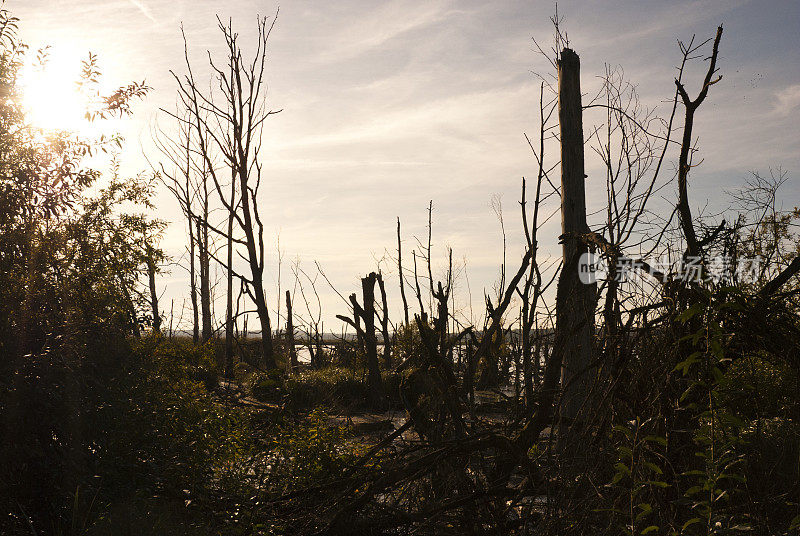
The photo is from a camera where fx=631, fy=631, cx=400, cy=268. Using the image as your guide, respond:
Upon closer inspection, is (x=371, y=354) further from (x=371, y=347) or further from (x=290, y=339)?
(x=290, y=339)

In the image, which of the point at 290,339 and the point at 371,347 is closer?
the point at 371,347

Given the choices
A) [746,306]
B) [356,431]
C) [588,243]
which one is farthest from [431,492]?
[356,431]

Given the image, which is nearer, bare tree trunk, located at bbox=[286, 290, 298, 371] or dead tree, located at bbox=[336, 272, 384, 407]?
dead tree, located at bbox=[336, 272, 384, 407]

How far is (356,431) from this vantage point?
34.8 ft

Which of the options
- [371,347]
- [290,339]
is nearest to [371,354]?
[371,347]

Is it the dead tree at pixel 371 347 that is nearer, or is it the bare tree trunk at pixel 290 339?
the dead tree at pixel 371 347

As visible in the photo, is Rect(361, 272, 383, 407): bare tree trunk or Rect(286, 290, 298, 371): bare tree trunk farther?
Rect(286, 290, 298, 371): bare tree trunk

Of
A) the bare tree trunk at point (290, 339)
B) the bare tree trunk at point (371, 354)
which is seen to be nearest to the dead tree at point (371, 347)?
the bare tree trunk at point (371, 354)

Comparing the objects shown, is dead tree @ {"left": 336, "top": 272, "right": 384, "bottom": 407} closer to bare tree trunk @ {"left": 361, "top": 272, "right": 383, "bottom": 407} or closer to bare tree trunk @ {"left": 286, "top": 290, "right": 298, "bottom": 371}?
bare tree trunk @ {"left": 361, "top": 272, "right": 383, "bottom": 407}

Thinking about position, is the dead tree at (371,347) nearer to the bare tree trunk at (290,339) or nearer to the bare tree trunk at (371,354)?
the bare tree trunk at (371,354)

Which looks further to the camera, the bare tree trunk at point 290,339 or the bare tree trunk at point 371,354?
the bare tree trunk at point 290,339

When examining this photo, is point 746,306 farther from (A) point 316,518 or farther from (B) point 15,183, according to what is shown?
(B) point 15,183

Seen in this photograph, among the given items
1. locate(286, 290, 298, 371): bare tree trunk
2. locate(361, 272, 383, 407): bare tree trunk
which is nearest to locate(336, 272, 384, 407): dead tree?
locate(361, 272, 383, 407): bare tree trunk

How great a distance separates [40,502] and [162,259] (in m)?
5.50
